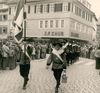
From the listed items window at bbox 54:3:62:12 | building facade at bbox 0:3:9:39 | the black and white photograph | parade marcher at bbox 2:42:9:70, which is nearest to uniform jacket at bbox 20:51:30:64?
the black and white photograph

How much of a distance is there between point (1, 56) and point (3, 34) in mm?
42655

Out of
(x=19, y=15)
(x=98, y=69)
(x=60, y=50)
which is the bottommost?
(x=98, y=69)

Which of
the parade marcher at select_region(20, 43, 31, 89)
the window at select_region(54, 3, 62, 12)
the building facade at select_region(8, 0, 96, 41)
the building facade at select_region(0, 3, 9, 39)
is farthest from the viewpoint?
the building facade at select_region(0, 3, 9, 39)

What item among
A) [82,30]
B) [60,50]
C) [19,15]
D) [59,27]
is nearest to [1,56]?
[19,15]

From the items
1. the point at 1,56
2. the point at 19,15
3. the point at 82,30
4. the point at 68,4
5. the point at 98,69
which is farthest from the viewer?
the point at 82,30

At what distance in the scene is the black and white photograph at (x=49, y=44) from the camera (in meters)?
11.1

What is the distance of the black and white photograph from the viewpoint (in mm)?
11148

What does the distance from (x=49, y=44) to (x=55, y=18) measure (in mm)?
10138

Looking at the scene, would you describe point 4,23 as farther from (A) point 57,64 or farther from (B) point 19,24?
(A) point 57,64

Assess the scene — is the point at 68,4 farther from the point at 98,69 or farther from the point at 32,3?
the point at 98,69

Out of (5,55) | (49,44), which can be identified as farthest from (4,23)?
(5,55)

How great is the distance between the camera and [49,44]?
40.2 meters

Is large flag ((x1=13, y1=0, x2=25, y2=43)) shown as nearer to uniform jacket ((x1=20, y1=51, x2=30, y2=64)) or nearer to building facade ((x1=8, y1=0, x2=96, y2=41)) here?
uniform jacket ((x1=20, y1=51, x2=30, y2=64))

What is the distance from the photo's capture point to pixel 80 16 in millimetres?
53906
